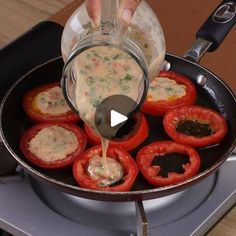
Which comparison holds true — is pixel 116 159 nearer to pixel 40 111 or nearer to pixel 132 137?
pixel 132 137

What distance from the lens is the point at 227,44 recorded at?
1.54m

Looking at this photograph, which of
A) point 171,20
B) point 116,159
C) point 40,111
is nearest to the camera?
point 116,159

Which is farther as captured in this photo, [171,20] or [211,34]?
[171,20]

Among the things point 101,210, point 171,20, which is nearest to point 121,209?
point 101,210

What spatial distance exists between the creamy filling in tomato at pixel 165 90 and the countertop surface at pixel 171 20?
9.0 inches

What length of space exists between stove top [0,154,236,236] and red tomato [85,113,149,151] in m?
Result: 0.11

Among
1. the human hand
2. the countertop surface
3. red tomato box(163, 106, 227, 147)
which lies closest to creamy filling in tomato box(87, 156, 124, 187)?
red tomato box(163, 106, 227, 147)

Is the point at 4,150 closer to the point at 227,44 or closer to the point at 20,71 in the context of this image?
the point at 20,71

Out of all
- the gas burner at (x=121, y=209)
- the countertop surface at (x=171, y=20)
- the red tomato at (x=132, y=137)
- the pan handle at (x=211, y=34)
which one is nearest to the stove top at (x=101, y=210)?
the gas burner at (x=121, y=209)

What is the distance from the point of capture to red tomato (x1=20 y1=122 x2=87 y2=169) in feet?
3.57

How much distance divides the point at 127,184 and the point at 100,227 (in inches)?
3.4

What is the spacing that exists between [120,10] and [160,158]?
0.27m

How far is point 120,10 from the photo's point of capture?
3.34ft
